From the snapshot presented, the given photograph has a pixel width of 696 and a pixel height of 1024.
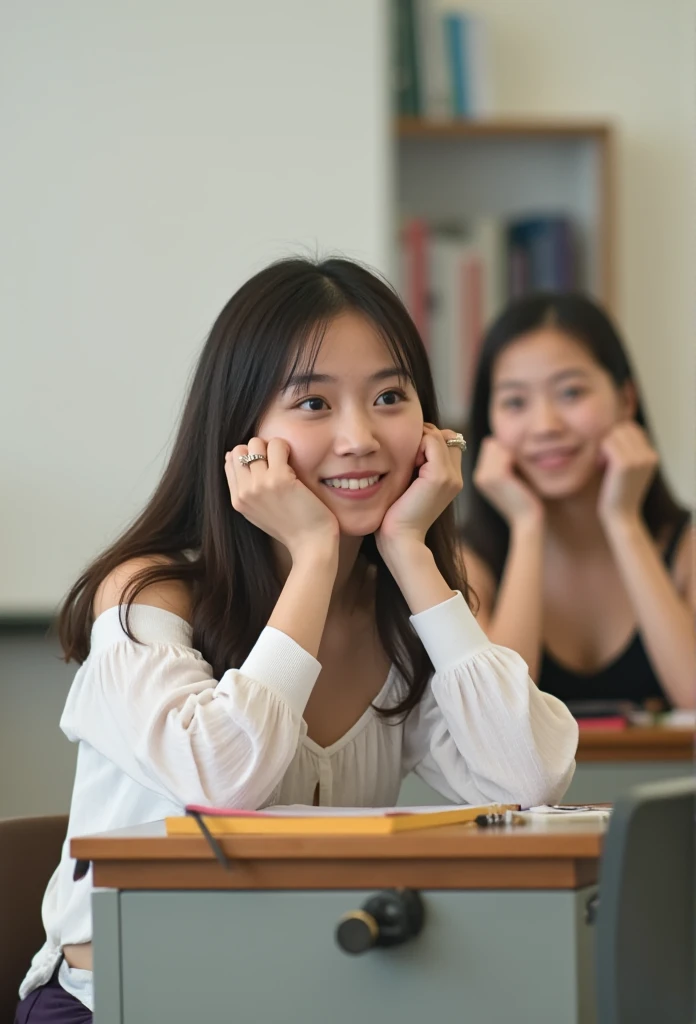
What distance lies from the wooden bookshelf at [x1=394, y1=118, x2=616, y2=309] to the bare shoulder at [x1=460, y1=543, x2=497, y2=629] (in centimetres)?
116

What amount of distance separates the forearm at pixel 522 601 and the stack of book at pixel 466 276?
0.89m

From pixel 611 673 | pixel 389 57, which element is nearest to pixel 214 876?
pixel 611 673

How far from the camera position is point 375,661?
160 cm

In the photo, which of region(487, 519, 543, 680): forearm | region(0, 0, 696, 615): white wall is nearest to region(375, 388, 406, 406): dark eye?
region(487, 519, 543, 680): forearm

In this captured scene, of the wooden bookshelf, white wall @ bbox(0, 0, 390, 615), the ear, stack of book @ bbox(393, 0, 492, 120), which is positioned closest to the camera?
the ear

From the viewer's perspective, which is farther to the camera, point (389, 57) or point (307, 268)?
point (389, 57)

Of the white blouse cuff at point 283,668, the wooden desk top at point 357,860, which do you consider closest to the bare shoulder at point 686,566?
the white blouse cuff at point 283,668

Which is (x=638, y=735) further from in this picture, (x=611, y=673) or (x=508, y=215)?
(x=508, y=215)

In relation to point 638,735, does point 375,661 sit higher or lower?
higher

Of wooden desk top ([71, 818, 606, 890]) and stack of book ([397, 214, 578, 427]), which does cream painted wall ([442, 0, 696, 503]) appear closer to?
stack of book ([397, 214, 578, 427])

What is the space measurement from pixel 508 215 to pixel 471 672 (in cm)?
252

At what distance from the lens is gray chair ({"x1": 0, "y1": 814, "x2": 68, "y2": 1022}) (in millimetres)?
1441

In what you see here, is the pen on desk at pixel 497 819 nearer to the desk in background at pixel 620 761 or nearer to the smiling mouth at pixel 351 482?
the smiling mouth at pixel 351 482

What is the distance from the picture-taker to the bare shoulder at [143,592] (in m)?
1.41
